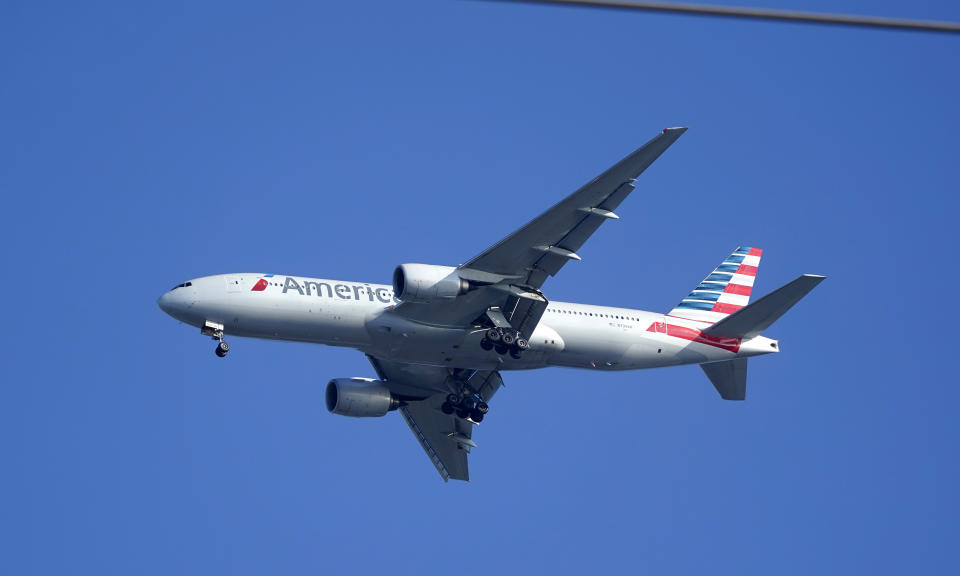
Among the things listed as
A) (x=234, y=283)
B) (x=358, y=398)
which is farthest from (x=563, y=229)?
(x=358, y=398)

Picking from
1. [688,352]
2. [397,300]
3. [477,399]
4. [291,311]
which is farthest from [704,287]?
[291,311]

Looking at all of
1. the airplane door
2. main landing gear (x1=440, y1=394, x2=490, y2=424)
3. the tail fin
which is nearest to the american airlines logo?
the airplane door

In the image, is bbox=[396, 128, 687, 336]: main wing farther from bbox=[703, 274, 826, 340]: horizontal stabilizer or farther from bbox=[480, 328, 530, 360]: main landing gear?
bbox=[703, 274, 826, 340]: horizontal stabilizer

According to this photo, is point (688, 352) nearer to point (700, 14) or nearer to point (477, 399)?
point (477, 399)

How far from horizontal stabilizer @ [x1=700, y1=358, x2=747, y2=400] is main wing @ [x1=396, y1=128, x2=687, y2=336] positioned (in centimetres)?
922

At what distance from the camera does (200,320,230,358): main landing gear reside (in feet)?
120

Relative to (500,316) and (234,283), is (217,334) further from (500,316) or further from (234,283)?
(500,316)

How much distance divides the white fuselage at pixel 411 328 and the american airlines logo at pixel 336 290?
4 centimetres

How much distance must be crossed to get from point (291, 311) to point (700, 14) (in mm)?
28739

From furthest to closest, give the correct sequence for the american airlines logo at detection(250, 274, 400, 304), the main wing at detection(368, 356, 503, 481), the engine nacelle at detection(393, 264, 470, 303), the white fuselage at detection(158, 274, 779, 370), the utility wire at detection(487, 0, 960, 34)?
the main wing at detection(368, 356, 503, 481)
the american airlines logo at detection(250, 274, 400, 304)
the white fuselage at detection(158, 274, 779, 370)
the engine nacelle at detection(393, 264, 470, 303)
the utility wire at detection(487, 0, 960, 34)

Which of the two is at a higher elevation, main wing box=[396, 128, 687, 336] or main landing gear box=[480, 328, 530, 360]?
main wing box=[396, 128, 687, 336]

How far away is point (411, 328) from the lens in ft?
124

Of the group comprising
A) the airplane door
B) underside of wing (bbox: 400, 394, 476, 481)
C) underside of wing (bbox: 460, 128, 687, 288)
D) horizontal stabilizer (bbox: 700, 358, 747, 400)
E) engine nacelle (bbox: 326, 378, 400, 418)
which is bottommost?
underside of wing (bbox: 400, 394, 476, 481)

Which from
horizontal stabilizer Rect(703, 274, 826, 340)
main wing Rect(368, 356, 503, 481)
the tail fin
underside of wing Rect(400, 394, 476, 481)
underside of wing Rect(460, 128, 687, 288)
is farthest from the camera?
underside of wing Rect(400, 394, 476, 481)
